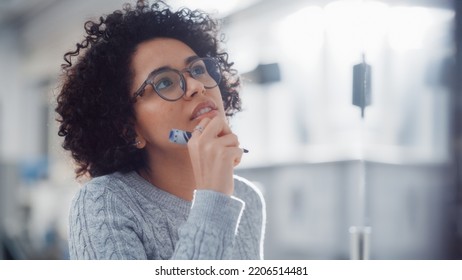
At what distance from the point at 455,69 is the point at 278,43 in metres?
0.43

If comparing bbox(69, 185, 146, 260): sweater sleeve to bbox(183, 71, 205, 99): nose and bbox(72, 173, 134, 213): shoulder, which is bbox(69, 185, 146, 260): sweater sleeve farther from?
bbox(183, 71, 205, 99): nose

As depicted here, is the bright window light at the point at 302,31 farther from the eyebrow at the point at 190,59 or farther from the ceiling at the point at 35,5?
the eyebrow at the point at 190,59

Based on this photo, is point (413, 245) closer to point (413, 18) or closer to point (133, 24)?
point (413, 18)

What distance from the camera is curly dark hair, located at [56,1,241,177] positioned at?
1.04 meters

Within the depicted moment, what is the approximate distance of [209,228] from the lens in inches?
33.4

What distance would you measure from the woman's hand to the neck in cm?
11

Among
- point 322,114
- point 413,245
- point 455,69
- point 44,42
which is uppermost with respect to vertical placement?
point 44,42

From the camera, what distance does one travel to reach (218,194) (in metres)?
0.88

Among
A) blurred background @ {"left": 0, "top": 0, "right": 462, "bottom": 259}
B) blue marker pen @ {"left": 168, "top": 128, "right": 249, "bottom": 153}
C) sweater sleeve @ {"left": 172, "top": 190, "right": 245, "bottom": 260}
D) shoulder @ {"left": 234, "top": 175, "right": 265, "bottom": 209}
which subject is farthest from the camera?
blurred background @ {"left": 0, "top": 0, "right": 462, "bottom": 259}

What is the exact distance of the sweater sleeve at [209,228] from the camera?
33.4 inches

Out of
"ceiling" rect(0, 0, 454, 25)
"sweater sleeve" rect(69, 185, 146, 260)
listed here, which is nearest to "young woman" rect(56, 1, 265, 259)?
"sweater sleeve" rect(69, 185, 146, 260)

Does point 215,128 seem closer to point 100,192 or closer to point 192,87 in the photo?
point 192,87

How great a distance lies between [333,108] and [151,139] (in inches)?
18.4

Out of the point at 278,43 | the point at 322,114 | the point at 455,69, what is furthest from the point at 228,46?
the point at 455,69
